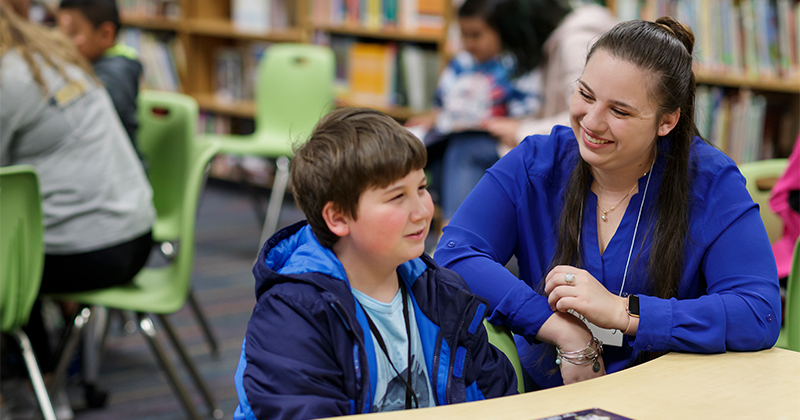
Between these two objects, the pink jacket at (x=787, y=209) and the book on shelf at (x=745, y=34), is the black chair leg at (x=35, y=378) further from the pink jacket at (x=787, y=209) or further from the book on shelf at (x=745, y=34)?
the book on shelf at (x=745, y=34)

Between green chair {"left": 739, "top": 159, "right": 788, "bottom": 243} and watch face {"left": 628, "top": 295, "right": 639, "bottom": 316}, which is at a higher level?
watch face {"left": 628, "top": 295, "right": 639, "bottom": 316}

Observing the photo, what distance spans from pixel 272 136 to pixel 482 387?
3.16 metres

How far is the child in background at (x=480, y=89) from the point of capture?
3.01 m

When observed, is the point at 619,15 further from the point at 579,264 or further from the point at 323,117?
the point at 323,117

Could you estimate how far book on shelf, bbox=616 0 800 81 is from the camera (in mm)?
2904

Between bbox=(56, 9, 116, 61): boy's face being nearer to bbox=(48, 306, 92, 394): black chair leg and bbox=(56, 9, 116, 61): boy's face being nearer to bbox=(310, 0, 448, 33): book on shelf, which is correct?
bbox=(48, 306, 92, 394): black chair leg

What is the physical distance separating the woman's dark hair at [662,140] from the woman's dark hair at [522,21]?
175cm

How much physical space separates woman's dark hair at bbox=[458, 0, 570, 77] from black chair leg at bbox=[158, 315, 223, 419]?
1696mm

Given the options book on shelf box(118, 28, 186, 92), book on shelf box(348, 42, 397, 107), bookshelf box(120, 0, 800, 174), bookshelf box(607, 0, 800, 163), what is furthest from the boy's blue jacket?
book on shelf box(118, 28, 186, 92)

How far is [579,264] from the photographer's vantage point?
1307 mm

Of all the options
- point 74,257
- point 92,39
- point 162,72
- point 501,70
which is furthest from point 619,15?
point 162,72

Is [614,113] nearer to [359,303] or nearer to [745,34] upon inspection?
[359,303]

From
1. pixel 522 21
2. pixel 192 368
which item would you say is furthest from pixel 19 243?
pixel 522 21

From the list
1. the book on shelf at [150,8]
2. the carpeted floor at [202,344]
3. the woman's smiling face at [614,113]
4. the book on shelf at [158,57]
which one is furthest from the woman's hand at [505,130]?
the book on shelf at [150,8]
